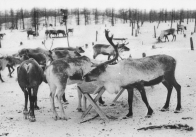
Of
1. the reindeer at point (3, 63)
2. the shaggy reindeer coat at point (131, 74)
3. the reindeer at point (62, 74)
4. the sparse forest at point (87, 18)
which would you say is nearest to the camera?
the shaggy reindeer coat at point (131, 74)

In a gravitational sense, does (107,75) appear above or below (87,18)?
below

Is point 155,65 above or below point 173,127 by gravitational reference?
above

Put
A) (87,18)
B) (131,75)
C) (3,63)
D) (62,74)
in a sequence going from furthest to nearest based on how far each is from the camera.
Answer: (87,18) < (3,63) < (62,74) < (131,75)

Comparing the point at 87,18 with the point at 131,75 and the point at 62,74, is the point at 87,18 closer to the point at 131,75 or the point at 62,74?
the point at 62,74

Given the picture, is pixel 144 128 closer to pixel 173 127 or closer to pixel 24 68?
pixel 173 127

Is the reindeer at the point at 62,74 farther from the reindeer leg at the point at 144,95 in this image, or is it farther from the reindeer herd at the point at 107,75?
the reindeer leg at the point at 144,95

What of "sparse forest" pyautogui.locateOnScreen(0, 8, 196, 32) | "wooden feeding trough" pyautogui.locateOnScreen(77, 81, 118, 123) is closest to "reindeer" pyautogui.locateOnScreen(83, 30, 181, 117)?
"wooden feeding trough" pyautogui.locateOnScreen(77, 81, 118, 123)

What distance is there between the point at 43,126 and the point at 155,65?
3084 millimetres

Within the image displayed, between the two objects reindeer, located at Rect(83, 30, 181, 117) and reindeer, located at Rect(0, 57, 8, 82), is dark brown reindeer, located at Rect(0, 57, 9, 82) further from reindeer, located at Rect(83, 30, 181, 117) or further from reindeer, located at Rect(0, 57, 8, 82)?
reindeer, located at Rect(83, 30, 181, 117)

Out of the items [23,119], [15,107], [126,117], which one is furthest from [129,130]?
[15,107]

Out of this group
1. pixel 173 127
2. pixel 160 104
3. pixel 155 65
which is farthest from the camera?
pixel 160 104

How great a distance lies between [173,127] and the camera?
4750 mm

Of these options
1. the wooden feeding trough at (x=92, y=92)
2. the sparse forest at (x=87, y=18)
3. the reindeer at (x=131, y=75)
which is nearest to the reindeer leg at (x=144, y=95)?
the reindeer at (x=131, y=75)

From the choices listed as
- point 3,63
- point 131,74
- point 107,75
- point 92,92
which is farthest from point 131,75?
point 3,63
